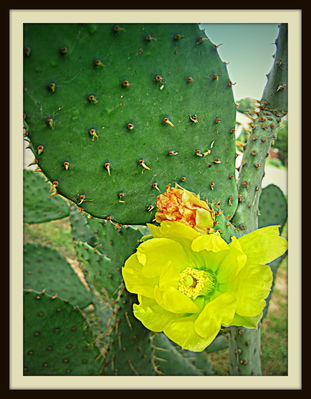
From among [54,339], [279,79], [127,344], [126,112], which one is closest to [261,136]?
[279,79]

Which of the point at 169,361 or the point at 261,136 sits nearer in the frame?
the point at 261,136

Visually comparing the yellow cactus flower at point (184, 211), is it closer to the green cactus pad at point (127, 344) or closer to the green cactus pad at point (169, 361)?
the green cactus pad at point (127, 344)

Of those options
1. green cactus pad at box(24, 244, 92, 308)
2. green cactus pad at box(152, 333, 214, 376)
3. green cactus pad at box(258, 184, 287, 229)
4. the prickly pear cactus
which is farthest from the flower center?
green cactus pad at box(24, 244, 92, 308)

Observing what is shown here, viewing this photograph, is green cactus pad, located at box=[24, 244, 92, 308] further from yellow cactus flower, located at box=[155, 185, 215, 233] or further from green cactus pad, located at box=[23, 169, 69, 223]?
yellow cactus flower, located at box=[155, 185, 215, 233]

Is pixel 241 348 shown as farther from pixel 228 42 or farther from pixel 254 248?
pixel 228 42

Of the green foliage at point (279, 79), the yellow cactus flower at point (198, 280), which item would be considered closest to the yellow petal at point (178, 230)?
the yellow cactus flower at point (198, 280)

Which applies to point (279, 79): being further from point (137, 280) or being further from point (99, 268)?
point (99, 268)
